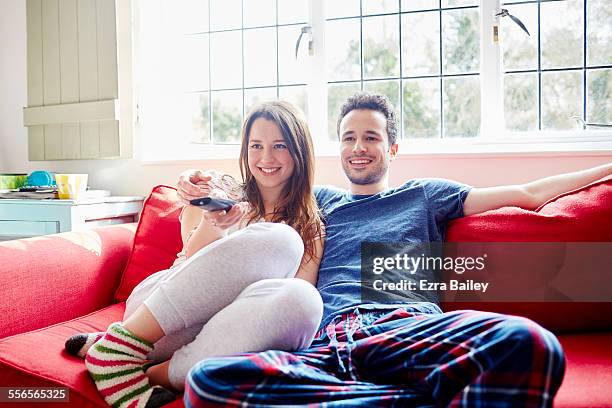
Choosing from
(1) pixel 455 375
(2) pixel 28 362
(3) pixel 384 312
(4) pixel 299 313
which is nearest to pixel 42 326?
(2) pixel 28 362

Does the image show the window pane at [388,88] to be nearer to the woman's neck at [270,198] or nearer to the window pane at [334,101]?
the window pane at [334,101]

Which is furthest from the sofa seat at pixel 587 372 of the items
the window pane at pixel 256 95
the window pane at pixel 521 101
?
the window pane at pixel 256 95

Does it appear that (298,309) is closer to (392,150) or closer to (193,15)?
(392,150)

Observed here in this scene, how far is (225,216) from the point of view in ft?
4.54

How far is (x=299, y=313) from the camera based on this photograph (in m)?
1.08

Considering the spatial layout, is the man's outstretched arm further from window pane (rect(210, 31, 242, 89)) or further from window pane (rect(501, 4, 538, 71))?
window pane (rect(210, 31, 242, 89))

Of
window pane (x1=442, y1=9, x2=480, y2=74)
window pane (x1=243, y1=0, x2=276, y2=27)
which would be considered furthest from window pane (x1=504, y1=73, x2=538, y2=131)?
window pane (x1=243, y1=0, x2=276, y2=27)

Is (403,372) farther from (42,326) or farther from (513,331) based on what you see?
(42,326)

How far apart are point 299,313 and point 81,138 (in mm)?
1840

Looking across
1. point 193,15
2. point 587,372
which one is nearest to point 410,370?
point 587,372

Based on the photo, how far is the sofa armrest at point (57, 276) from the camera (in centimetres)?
138

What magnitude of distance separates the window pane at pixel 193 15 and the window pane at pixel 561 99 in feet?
4.95

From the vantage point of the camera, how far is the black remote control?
1.26 meters

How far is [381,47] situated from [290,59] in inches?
16.1
